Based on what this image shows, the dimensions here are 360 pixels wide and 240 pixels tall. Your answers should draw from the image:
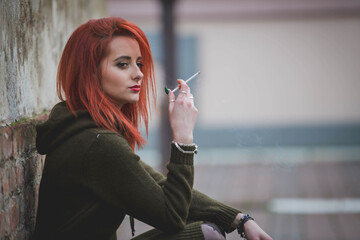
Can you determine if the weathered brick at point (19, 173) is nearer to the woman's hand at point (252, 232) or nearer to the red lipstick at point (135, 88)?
the red lipstick at point (135, 88)

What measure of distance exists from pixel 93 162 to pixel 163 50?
4225 millimetres

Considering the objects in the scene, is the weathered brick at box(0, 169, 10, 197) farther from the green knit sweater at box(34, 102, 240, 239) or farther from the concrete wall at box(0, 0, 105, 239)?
the green knit sweater at box(34, 102, 240, 239)

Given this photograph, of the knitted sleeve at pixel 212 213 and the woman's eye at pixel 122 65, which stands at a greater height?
the woman's eye at pixel 122 65

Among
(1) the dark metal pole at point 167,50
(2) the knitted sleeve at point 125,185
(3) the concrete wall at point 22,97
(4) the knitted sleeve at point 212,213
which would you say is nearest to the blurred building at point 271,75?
(1) the dark metal pole at point 167,50

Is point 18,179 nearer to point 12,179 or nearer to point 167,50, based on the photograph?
point 12,179

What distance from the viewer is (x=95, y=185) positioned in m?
1.69

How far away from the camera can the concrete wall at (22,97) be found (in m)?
1.78

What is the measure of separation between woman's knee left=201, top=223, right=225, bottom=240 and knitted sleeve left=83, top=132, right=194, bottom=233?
0.18m

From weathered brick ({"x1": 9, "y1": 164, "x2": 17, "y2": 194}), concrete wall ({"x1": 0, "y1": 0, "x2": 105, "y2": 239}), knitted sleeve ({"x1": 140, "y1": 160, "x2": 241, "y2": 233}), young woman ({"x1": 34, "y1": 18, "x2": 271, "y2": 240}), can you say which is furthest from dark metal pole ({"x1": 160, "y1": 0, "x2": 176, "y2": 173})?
weathered brick ({"x1": 9, "y1": 164, "x2": 17, "y2": 194})

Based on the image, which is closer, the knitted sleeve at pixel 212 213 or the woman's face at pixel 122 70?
the woman's face at pixel 122 70

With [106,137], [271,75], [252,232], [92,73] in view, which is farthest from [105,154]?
[271,75]

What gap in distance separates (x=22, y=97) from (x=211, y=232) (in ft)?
2.74

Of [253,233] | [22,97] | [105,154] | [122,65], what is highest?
[122,65]

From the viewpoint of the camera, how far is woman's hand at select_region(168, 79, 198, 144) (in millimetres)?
1821
